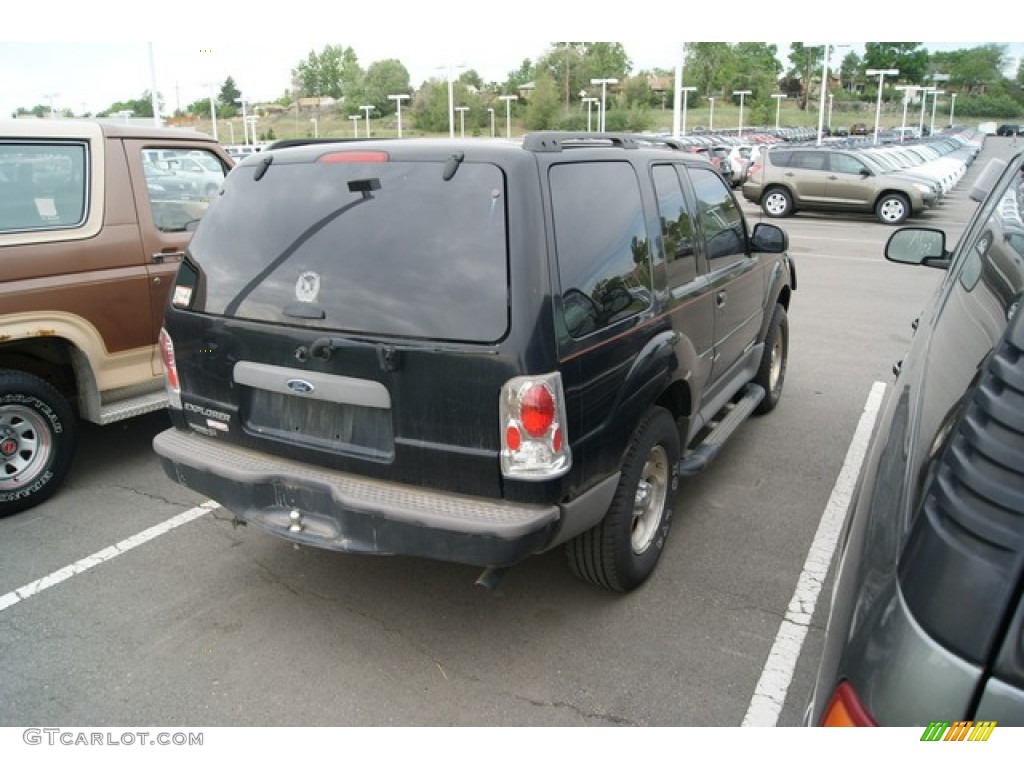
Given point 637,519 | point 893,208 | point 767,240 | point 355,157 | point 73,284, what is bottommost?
point 637,519

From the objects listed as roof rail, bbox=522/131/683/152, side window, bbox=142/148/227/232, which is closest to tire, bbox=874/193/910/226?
roof rail, bbox=522/131/683/152

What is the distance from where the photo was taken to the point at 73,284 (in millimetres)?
4531

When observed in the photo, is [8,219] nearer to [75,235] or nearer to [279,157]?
[75,235]

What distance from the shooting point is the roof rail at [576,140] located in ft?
9.86

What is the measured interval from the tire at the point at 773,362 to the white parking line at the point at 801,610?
77 cm

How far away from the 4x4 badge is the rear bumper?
2.19ft

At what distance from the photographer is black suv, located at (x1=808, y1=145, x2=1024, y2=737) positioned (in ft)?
3.81

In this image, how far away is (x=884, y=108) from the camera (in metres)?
103

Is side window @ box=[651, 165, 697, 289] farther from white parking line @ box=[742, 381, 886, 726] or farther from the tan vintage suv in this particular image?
the tan vintage suv

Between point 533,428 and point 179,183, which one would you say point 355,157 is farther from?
point 179,183

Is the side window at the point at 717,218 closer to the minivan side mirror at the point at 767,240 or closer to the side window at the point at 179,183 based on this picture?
the minivan side mirror at the point at 767,240

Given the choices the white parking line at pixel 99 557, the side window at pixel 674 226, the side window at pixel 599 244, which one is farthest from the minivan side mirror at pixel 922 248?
the white parking line at pixel 99 557

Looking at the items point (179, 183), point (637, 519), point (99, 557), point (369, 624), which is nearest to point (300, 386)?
point (369, 624)

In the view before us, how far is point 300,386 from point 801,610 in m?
2.35
